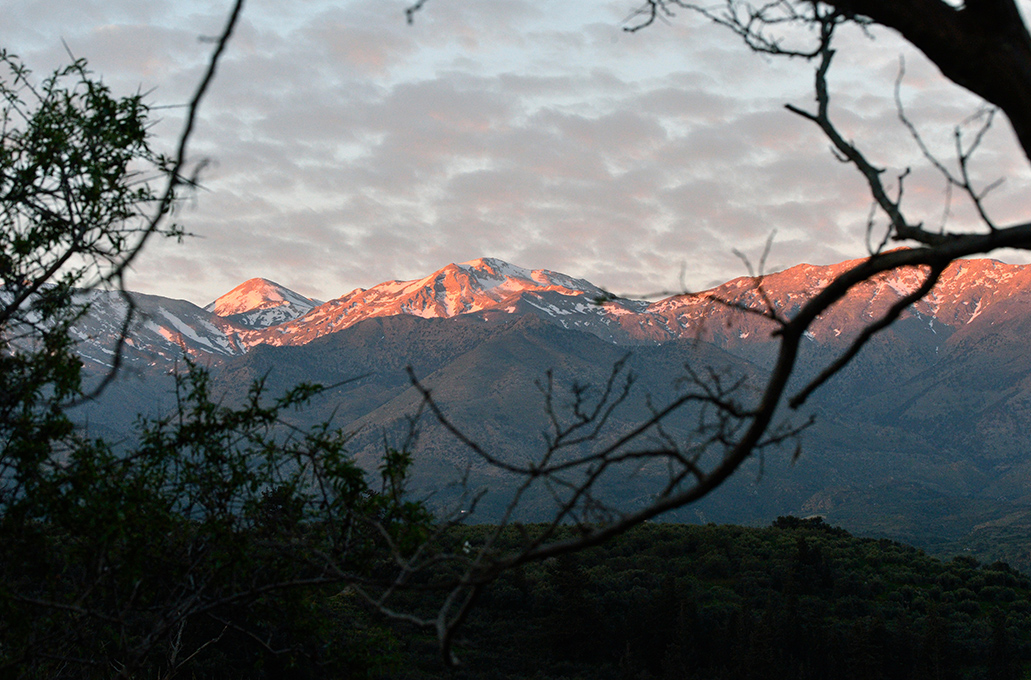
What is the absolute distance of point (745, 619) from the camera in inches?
1068

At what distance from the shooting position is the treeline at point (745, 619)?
79.9 ft

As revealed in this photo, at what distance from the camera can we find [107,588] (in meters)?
6.31

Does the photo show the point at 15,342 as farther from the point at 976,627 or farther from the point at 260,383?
the point at 976,627

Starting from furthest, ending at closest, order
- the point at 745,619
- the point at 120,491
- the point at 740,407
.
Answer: the point at 745,619 < the point at 120,491 < the point at 740,407

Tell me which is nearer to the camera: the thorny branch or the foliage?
the thorny branch

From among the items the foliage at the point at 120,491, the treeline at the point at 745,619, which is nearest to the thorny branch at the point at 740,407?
the foliage at the point at 120,491

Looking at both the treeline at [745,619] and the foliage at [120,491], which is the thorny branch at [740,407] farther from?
the treeline at [745,619]

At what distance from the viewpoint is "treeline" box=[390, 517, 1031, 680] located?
959 inches

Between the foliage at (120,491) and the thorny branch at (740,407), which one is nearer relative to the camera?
the thorny branch at (740,407)

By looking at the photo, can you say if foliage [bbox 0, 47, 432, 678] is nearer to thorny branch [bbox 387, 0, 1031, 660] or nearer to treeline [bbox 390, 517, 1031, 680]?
thorny branch [bbox 387, 0, 1031, 660]

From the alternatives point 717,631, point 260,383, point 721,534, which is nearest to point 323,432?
point 260,383

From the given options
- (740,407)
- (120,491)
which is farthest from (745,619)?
(740,407)

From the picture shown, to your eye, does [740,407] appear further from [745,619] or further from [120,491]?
[745,619]

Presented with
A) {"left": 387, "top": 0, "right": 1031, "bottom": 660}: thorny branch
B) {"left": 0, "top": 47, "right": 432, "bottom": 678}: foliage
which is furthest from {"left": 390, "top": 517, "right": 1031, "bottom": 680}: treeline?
{"left": 387, "top": 0, "right": 1031, "bottom": 660}: thorny branch
